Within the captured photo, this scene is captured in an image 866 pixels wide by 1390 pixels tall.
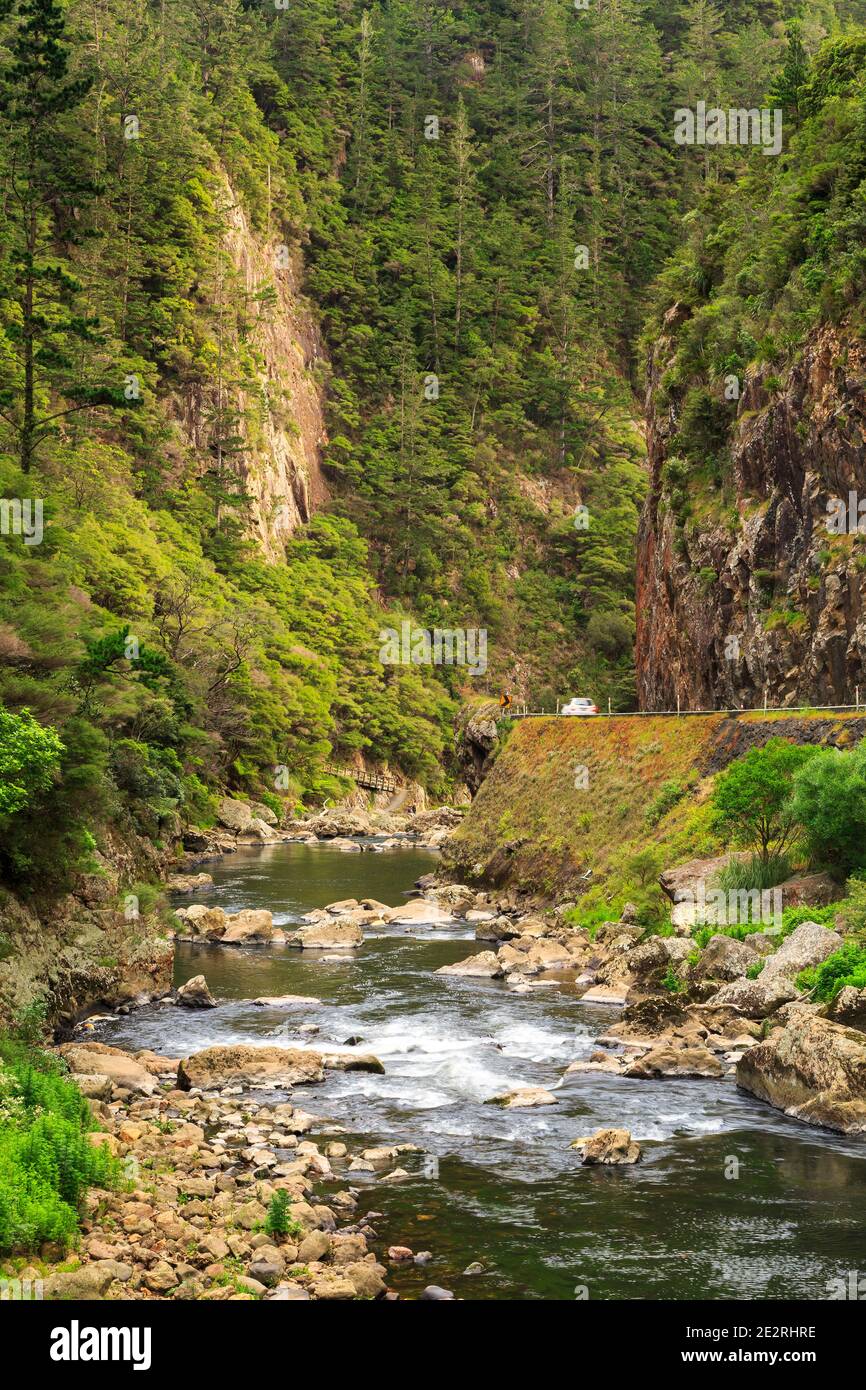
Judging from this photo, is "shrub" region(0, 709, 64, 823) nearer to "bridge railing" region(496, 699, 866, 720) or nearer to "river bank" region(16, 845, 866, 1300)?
"river bank" region(16, 845, 866, 1300)

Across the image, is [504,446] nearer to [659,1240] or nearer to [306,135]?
[306,135]

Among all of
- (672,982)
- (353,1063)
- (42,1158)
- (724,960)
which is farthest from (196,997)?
(42,1158)

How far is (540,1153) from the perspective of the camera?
2014 centimetres

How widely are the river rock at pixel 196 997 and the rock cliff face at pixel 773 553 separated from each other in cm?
2334

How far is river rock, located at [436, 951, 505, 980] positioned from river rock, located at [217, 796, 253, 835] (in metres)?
40.5

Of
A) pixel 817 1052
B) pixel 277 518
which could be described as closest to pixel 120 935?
pixel 817 1052

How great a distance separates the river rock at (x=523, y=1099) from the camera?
22.9 meters

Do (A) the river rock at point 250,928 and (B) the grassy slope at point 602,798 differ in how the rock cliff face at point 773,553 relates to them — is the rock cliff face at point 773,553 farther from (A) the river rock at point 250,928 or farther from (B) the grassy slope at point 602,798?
(A) the river rock at point 250,928

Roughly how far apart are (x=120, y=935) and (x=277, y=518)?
2981 inches

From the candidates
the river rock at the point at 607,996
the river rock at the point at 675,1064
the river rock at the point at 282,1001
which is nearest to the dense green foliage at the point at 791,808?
the river rock at the point at 607,996

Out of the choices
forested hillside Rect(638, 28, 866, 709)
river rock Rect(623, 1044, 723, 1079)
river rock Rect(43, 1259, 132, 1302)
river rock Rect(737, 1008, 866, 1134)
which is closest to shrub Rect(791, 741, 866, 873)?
river rock Rect(737, 1008, 866, 1134)

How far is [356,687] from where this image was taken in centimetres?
9631

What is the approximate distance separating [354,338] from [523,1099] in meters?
108

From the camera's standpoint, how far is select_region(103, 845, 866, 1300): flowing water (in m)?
15.4
